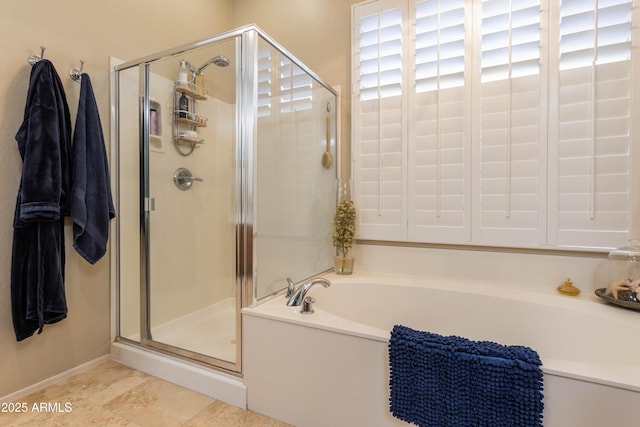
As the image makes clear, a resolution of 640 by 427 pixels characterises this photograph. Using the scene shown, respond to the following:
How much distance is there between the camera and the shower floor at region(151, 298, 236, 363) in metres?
1.65

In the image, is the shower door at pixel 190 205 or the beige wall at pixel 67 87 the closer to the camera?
the beige wall at pixel 67 87

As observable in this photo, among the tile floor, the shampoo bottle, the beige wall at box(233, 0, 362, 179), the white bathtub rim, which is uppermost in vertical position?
the beige wall at box(233, 0, 362, 179)

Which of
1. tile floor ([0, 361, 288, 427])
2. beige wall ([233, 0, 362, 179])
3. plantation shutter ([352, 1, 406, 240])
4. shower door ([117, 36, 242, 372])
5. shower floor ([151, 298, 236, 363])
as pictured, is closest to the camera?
tile floor ([0, 361, 288, 427])

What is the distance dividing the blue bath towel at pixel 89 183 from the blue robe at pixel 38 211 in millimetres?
74

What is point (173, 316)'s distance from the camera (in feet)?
6.51

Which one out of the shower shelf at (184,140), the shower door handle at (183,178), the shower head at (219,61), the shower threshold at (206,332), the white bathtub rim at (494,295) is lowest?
the shower threshold at (206,332)

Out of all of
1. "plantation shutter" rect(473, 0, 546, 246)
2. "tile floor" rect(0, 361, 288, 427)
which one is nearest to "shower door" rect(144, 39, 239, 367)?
"tile floor" rect(0, 361, 288, 427)

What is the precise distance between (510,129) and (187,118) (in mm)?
1878

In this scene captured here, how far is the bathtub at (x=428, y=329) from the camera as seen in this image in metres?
0.95

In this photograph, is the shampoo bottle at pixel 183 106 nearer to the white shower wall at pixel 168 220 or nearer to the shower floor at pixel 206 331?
the white shower wall at pixel 168 220

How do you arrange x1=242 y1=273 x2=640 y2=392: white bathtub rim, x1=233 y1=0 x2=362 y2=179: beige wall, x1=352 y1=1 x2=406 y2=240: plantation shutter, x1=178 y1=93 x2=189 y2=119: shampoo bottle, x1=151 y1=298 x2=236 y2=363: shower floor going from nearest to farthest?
x1=242 y1=273 x2=640 y2=392: white bathtub rim
x1=151 y1=298 x2=236 y2=363: shower floor
x1=178 y1=93 x2=189 y2=119: shampoo bottle
x1=352 y1=1 x2=406 y2=240: plantation shutter
x1=233 y1=0 x2=362 y2=179: beige wall

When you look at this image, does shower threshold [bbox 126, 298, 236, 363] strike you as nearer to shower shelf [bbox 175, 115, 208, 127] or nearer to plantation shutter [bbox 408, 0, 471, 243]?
shower shelf [bbox 175, 115, 208, 127]

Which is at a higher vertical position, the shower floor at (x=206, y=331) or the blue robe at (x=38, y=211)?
the blue robe at (x=38, y=211)

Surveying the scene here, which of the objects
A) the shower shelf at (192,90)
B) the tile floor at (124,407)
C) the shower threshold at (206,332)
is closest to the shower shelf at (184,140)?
the shower shelf at (192,90)
